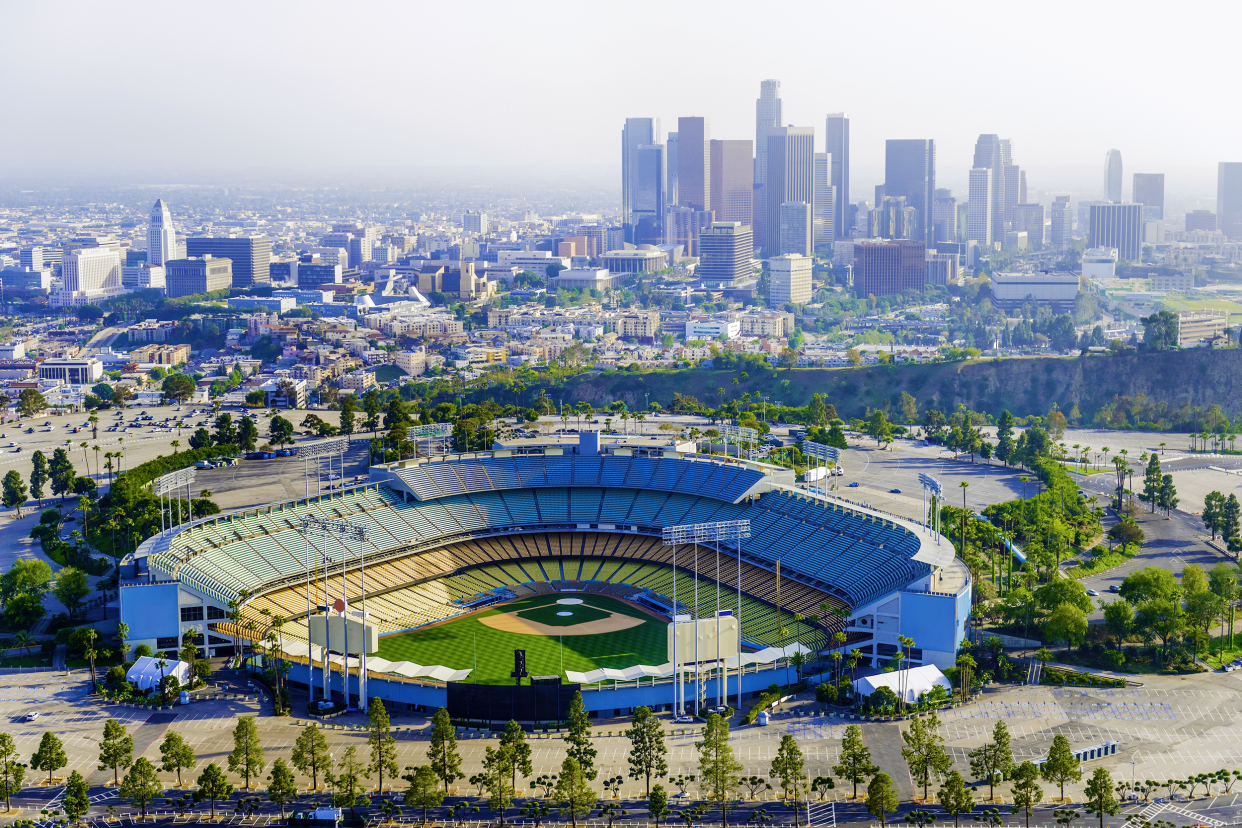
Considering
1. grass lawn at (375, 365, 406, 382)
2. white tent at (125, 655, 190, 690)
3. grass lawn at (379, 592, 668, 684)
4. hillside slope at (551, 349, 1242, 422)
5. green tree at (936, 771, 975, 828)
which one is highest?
hillside slope at (551, 349, 1242, 422)

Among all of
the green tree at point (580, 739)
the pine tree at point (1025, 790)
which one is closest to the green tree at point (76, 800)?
the green tree at point (580, 739)

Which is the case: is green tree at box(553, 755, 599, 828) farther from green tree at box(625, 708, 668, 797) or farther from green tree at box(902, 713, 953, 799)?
green tree at box(902, 713, 953, 799)

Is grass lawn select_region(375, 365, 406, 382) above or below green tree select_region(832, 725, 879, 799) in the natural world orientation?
above

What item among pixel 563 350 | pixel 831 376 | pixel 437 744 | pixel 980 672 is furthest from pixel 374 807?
pixel 563 350

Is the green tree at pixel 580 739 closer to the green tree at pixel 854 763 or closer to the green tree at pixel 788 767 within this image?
the green tree at pixel 788 767

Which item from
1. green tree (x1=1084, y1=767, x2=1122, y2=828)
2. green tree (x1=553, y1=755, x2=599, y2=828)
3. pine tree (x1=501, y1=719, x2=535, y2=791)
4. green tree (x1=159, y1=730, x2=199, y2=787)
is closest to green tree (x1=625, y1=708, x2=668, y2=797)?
green tree (x1=553, y1=755, x2=599, y2=828)

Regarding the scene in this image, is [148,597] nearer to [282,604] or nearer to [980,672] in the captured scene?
[282,604]
